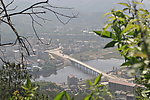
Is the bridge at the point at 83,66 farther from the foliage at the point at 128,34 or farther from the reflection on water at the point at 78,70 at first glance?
the foliage at the point at 128,34

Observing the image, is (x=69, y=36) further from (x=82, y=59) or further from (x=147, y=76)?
(x=147, y=76)

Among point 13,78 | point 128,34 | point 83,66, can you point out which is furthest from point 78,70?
point 128,34

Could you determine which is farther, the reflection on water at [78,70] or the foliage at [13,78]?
the reflection on water at [78,70]

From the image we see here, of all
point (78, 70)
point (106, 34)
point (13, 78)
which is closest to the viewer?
point (106, 34)

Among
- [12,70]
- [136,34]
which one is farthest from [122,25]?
[12,70]

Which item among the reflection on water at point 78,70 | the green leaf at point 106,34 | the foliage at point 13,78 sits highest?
the green leaf at point 106,34

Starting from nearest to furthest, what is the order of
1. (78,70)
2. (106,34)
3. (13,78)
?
(106,34) < (13,78) < (78,70)

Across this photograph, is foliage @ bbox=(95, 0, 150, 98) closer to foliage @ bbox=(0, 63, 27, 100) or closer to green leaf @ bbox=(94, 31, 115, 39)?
green leaf @ bbox=(94, 31, 115, 39)

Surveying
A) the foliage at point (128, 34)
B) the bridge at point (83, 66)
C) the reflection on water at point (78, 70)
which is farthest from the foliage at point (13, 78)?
the reflection on water at point (78, 70)

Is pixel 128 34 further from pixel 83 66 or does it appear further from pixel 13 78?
pixel 83 66

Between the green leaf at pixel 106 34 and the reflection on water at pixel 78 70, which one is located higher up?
the green leaf at pixel 106 34

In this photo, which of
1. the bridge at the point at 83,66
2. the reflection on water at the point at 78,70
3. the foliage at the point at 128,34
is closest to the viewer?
the foliage at the point at 128,34
